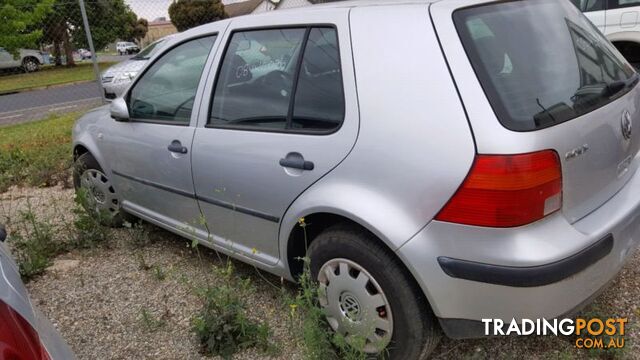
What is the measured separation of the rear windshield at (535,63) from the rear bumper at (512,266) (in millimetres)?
427

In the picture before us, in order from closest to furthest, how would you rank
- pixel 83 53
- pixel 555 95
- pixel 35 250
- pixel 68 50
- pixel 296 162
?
pixel 555 95, pixel 296 162, pixel 35 250, pixel 68 50, pixel 83 53

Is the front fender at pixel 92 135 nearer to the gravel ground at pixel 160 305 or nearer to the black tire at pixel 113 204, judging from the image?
the black tire at pixel 113 204

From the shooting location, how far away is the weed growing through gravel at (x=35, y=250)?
3.66 metres

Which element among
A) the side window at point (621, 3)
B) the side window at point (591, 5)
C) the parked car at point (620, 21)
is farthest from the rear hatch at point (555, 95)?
the side window at point (591, 5)

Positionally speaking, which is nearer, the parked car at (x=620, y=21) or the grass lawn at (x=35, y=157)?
the grass lawn at (x=35, y=157)

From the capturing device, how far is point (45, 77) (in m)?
23.7

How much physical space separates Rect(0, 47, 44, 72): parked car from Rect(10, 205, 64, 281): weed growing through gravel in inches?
757

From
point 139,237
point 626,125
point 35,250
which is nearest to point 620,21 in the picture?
point 626,125

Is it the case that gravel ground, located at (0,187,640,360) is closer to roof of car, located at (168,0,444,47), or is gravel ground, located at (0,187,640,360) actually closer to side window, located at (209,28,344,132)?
side window, located at (209,28,344,132)

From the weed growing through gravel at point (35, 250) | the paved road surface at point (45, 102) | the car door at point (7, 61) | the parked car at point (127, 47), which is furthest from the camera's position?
the parked car at point (127, 47)

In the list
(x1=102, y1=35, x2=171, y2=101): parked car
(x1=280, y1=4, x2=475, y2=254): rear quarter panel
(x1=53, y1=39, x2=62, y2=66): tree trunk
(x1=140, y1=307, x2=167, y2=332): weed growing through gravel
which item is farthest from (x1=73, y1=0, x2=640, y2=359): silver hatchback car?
(x1=53, y1=39, x2=62, y2=66): tree trunk

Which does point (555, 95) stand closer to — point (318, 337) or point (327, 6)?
point (327, 6)

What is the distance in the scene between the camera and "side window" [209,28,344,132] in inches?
94.4

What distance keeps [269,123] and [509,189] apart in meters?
1.29
